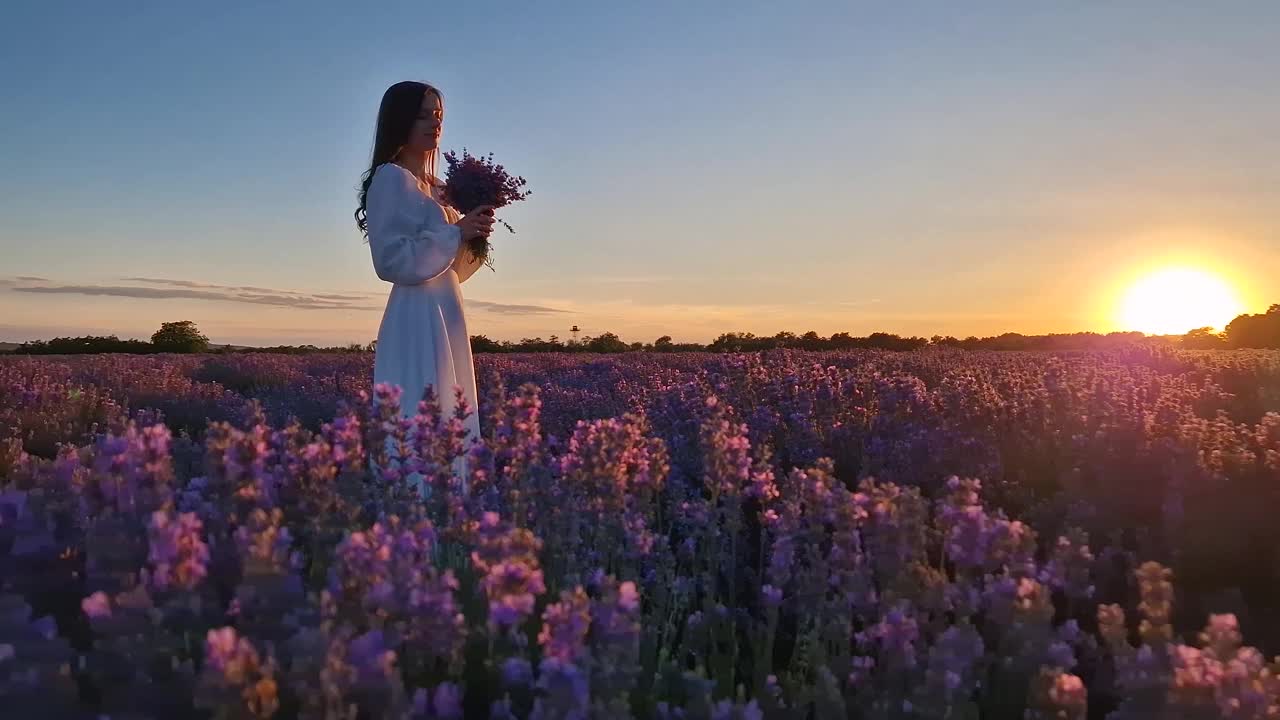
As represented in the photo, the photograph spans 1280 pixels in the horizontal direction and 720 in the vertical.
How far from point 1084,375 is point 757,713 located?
5843mm

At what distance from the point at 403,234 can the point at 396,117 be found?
28.6 inches

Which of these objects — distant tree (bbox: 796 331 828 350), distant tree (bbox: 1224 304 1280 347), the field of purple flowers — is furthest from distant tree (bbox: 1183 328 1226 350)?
the field of purple flowers

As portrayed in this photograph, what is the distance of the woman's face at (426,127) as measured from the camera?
476 cm

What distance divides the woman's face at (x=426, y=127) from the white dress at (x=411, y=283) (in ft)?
0.97

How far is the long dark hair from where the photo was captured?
4.76m

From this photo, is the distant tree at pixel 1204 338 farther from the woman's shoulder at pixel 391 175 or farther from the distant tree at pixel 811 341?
the woman's shoulder at pixel 391 175

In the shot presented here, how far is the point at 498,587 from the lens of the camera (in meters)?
1.50

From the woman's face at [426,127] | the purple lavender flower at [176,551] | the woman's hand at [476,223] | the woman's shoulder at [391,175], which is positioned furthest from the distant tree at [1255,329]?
the purple lavender flower at [176,551]

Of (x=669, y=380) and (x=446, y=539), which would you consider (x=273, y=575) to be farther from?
(x=669, y=380)

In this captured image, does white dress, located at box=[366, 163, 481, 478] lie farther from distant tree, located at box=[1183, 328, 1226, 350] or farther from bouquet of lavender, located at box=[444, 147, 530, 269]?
distant tree, located at box=[1183, 328, 1226, 350]

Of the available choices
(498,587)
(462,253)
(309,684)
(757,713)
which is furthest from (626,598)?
(462,253)

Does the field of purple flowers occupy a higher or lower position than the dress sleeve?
lower

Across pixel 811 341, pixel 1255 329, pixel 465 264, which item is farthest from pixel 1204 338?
pixel 465 264

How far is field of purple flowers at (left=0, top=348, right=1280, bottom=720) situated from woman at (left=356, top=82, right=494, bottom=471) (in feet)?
1.32
